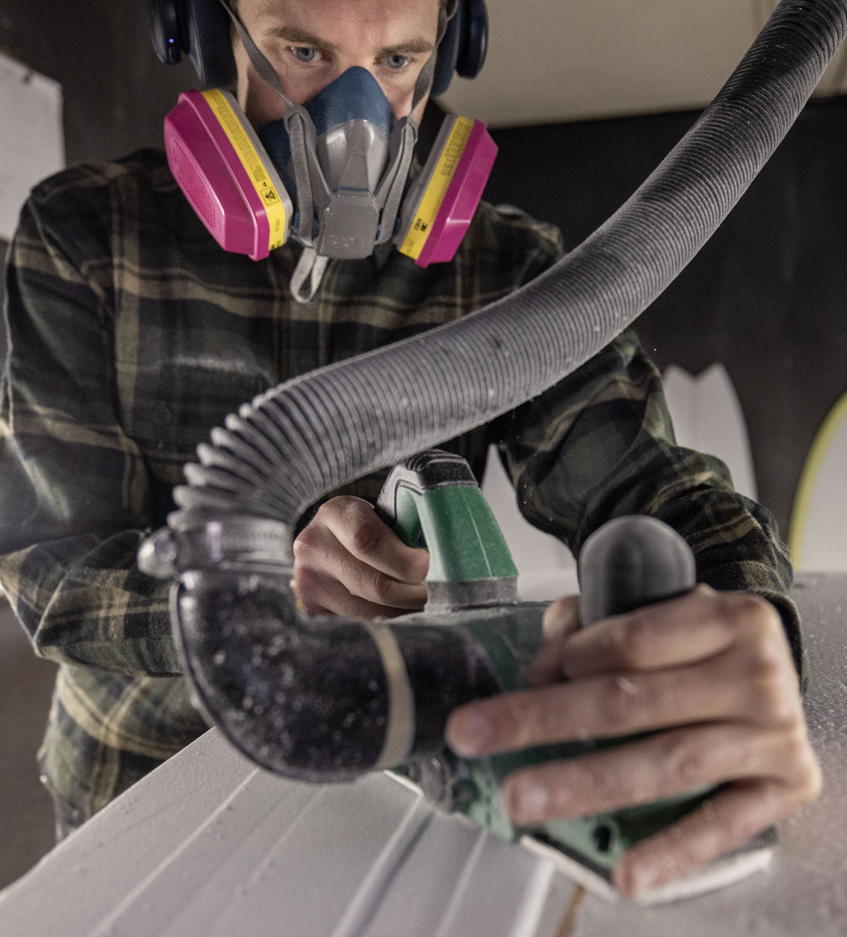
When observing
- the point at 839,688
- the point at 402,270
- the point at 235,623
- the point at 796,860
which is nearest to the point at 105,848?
the point at 235,623

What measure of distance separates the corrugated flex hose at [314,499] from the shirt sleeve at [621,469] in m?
0.25

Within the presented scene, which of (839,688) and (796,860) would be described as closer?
(796,860)

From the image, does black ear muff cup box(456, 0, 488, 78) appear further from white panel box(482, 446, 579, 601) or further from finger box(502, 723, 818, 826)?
finger box(502, 723, 818, 826)

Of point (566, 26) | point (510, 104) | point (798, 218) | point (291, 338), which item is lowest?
point (291, 338)

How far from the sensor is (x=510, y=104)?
3.79ft

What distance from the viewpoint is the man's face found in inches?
28.8

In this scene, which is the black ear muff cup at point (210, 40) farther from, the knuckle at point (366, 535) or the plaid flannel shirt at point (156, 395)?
the knuckle at point (366, 535)

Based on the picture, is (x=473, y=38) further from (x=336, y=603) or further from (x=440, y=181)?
(x=336, y=603)

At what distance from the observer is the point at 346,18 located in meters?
0.73

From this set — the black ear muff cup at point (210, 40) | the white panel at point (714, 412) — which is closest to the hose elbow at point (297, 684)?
the black ear muff cup at point (210, 40)

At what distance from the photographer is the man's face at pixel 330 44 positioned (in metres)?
0.73

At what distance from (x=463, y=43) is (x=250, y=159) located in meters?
0.34

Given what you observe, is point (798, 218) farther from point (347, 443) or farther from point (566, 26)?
point (347, 443)

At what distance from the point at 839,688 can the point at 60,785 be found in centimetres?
96
